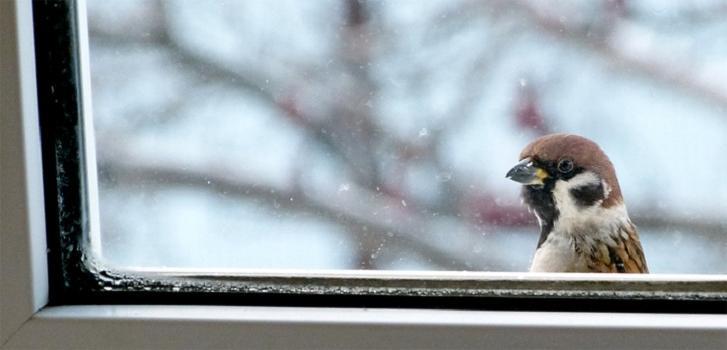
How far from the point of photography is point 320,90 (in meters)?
0.73

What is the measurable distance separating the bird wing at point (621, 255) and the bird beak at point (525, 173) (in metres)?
0.08

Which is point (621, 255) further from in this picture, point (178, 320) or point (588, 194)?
point (178, 320)

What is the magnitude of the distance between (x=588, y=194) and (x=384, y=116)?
23 cm

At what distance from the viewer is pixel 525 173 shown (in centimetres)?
75

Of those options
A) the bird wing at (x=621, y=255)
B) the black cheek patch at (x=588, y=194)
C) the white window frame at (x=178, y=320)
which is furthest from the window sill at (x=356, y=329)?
the black cheek patch at (x=588, y=194)

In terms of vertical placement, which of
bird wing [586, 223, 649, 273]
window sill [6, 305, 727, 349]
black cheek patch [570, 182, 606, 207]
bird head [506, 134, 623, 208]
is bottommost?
window sill [6, 305, 727, 349]

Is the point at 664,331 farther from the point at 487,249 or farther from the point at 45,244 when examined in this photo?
the point at 45,244

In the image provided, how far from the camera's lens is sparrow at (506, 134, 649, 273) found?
0.71 m

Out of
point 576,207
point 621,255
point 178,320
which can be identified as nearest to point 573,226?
point 576,207

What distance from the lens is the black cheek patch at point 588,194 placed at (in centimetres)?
79

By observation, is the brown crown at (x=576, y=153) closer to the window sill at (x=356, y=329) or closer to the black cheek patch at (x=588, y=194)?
the black cheek patch at (x=588, y=194)

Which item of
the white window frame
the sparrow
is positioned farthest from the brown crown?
the white window frame

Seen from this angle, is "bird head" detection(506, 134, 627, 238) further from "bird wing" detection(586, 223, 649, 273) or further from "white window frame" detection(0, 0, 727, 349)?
"white window frame" detection(0, 0, 727, 349)

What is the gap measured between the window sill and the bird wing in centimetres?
10
